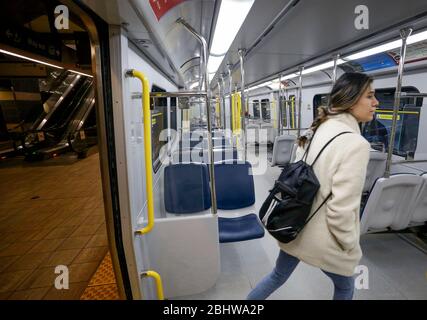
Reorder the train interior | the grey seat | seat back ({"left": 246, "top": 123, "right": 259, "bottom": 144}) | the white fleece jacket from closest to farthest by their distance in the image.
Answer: the white fleece jacket, the train interior, the grey seat, seat back ({"left": 246, "top": 123, "right": 259, "bottom": 144})

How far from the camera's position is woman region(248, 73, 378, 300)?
1.27 metres

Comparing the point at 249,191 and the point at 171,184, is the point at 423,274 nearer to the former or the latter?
the point at 249,191

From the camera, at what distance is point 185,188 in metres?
2.48

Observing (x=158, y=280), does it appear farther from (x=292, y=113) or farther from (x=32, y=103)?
(x=32, y=103)

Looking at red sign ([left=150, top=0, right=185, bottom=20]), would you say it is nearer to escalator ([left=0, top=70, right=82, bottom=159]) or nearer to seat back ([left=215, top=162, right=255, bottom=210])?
seat back ([left=215, top=162, right=255, bottom=210])

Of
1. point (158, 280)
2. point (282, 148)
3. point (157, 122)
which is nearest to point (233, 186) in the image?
point (157, 122)

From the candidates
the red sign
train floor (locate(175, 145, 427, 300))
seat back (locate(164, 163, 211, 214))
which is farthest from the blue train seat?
the red sign

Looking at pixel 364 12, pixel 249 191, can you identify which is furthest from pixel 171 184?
pixel 364 12

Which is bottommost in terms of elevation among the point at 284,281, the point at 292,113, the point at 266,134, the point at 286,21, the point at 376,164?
the point at 284,281

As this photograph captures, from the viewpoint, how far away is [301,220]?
4.66 ft

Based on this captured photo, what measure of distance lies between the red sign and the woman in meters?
1.23

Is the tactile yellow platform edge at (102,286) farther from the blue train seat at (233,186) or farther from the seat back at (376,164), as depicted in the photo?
the seat back at (376,164)

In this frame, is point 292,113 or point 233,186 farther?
point 292,113

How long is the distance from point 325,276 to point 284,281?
879 millimetres
